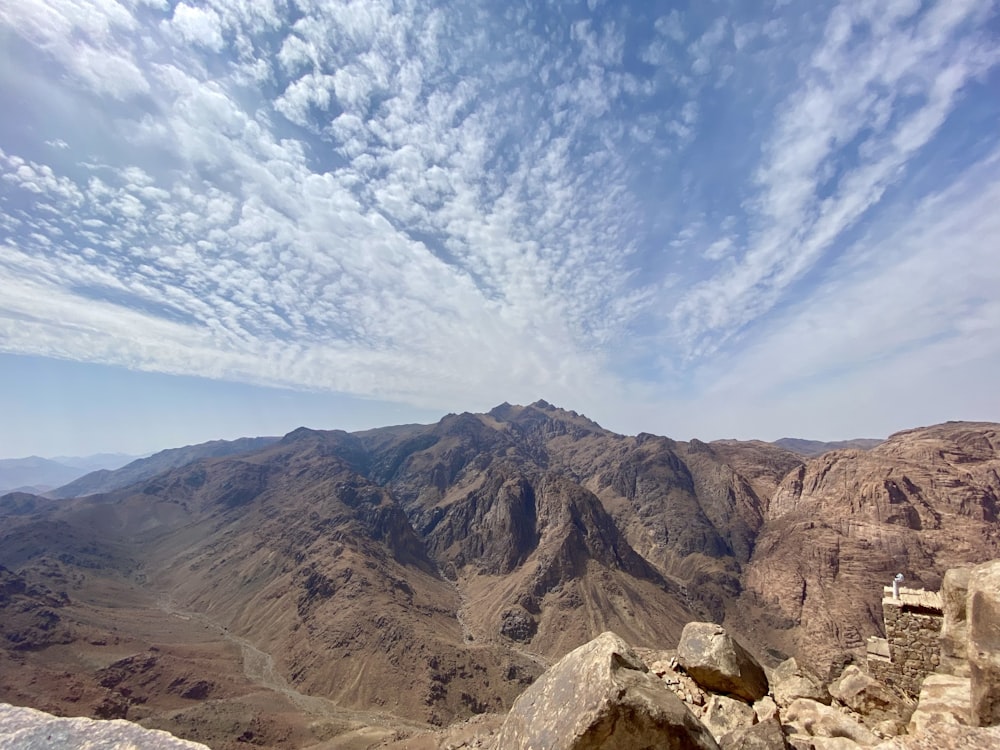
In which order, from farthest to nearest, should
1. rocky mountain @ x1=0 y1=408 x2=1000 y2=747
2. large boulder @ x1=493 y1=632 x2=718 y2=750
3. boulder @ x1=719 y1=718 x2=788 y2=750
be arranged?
rocky mountain @ x1=0 y1=408 x2=1000 y2=747, boulder @ x1=719 y1=718 x2=788 y2=750, large boulder @ x1=493 y1=632 x2=718 y2=750

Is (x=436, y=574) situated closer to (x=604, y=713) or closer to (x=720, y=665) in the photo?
(x=720, y=665)

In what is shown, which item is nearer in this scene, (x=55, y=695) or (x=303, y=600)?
(x=55, y=695)

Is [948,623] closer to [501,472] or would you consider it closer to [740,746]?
[740,746]

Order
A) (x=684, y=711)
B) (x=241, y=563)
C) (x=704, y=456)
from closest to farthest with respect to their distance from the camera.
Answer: (x=684, y=711) < (x=241, y=563) < (x=704, y=456)

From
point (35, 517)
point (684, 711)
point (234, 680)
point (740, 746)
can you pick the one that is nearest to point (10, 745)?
point (684, 711)

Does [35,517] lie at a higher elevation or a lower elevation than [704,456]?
lower

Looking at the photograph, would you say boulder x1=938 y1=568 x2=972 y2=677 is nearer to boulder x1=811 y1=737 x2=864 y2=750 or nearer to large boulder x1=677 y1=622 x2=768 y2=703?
boulder x1=811 y1=737 x2=864 y2=750

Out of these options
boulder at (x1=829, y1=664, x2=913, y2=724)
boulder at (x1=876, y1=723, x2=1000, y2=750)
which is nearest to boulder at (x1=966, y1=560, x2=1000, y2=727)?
boulder at (x1=876, y1=723, x2=1000, y2=750)

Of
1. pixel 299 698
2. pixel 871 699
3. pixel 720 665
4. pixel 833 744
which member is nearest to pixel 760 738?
pixel 833 744
